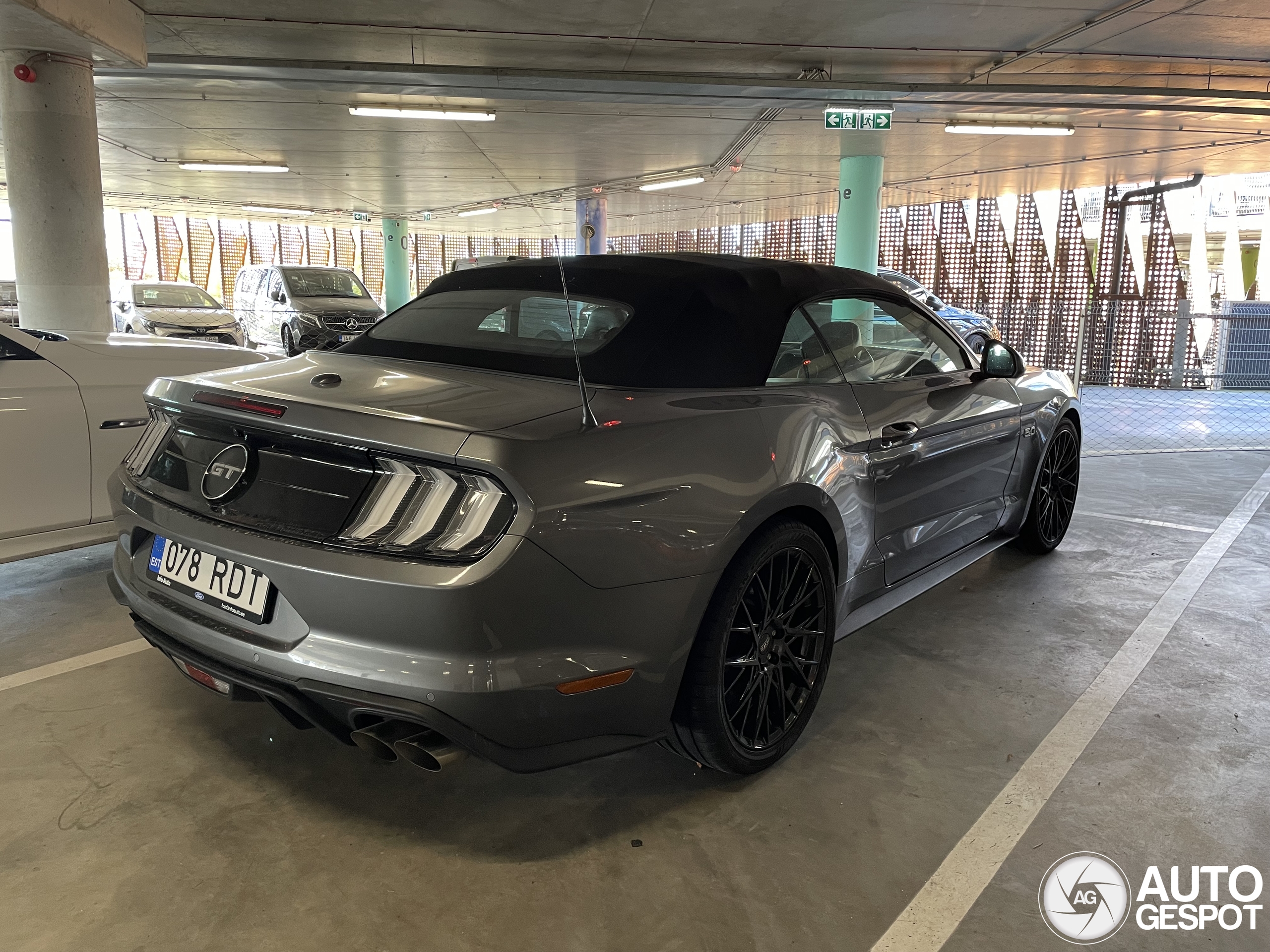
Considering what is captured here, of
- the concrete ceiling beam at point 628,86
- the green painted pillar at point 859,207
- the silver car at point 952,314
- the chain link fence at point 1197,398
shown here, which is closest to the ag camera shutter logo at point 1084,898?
the chain link fence at point 1197,398

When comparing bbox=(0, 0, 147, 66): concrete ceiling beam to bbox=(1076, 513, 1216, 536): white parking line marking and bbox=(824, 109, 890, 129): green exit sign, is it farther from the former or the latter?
bbox=(1076, 513, 1216, 536): white parking line marking

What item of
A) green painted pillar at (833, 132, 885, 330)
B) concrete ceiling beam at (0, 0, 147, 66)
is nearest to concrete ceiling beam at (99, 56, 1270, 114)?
concrete ceiling beam at (0, 0, 147, 66)

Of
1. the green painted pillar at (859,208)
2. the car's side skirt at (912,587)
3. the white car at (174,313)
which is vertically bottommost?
the car's side skirt at (912,587)

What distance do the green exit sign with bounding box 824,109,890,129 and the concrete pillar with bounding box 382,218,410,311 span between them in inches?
720

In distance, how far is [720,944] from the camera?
5.92 feet

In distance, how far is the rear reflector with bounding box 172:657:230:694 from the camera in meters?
2.07

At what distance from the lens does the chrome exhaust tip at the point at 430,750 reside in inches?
72.4

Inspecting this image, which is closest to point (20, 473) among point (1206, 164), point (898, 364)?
point (898, 364)

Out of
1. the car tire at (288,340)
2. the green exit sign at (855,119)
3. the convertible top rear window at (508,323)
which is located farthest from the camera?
the car tire at (288,340)

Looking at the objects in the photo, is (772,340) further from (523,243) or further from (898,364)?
(523,243)

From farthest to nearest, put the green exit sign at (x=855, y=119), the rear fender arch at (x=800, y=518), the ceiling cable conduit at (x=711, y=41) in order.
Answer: the green exit sign at (x=855, y=119) → the ceiling cable conduit at (x=711, y=41) → the rear fender arch at (x=800, y=518)

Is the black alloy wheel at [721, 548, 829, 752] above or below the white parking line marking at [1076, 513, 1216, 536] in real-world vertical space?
above

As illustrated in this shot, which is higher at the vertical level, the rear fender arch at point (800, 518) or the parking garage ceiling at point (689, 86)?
the parking garage ceiling at point (689, 86)

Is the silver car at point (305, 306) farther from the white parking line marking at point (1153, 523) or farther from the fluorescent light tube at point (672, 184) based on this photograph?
the white parking line marking at point (1153, 523)
